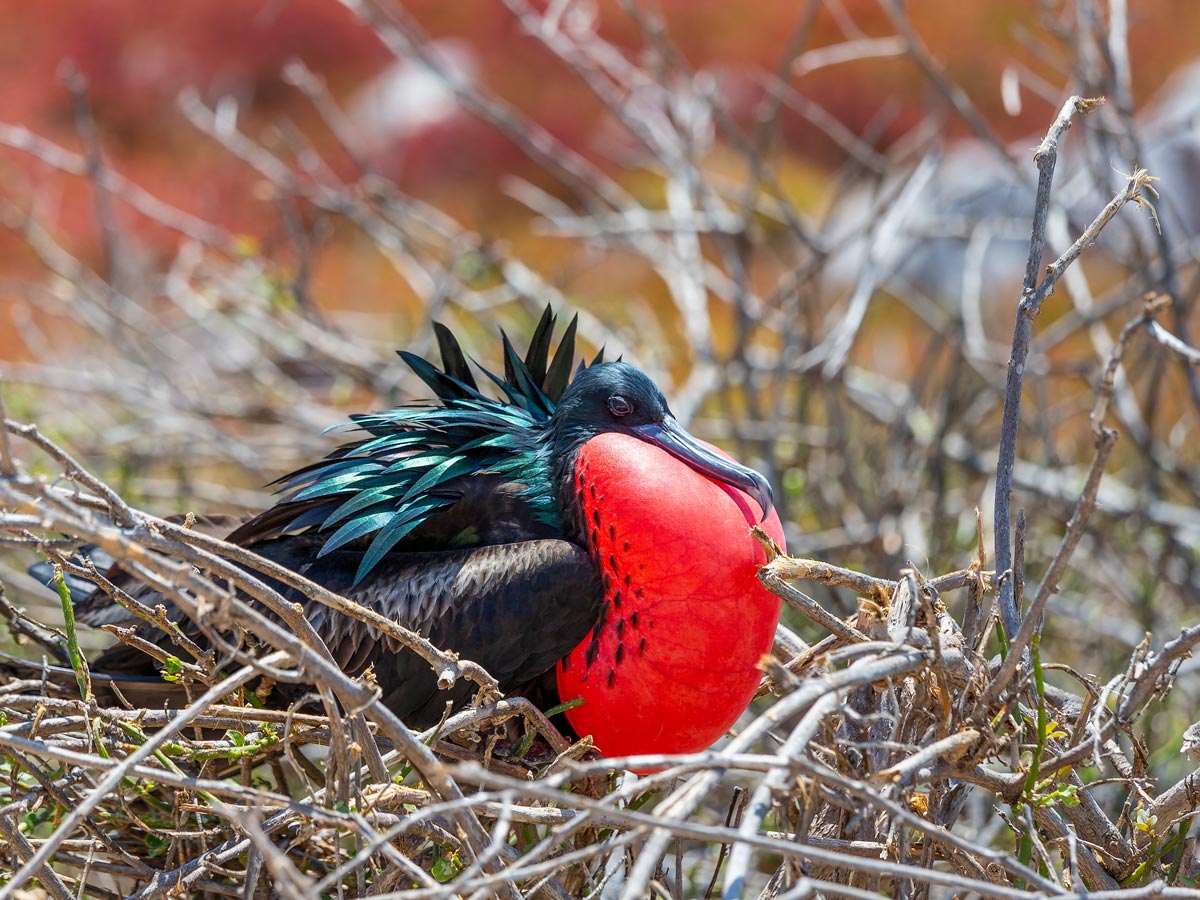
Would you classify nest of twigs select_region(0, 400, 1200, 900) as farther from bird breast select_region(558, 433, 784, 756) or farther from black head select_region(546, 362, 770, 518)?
black head select_region(546, 362, 770, 518)

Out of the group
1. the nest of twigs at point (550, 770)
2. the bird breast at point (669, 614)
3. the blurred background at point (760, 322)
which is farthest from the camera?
the blurred background at point (760, 322)

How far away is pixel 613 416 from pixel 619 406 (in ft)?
0.05

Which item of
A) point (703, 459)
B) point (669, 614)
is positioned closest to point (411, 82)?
point (703, 459)

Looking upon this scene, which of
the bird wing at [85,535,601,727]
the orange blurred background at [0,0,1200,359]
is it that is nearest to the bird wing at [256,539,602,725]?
the bird wing at [85,535,601,727]

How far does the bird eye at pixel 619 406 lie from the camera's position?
175cm

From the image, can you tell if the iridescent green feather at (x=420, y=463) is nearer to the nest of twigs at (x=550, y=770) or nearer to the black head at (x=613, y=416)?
the black head at (x=613, y=416)

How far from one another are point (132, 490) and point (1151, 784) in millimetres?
2446

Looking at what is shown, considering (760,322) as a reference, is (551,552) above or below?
below

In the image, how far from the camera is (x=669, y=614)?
4.94ft

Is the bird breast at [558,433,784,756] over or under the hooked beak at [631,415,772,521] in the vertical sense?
under

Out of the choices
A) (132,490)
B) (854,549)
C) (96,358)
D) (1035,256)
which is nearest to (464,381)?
(1035,256)

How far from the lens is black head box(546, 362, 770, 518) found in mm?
1731

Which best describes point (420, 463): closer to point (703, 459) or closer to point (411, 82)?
point (703, 459)

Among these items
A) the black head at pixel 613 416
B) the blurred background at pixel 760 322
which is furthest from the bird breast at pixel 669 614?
the blurred background at pixel 760 322
